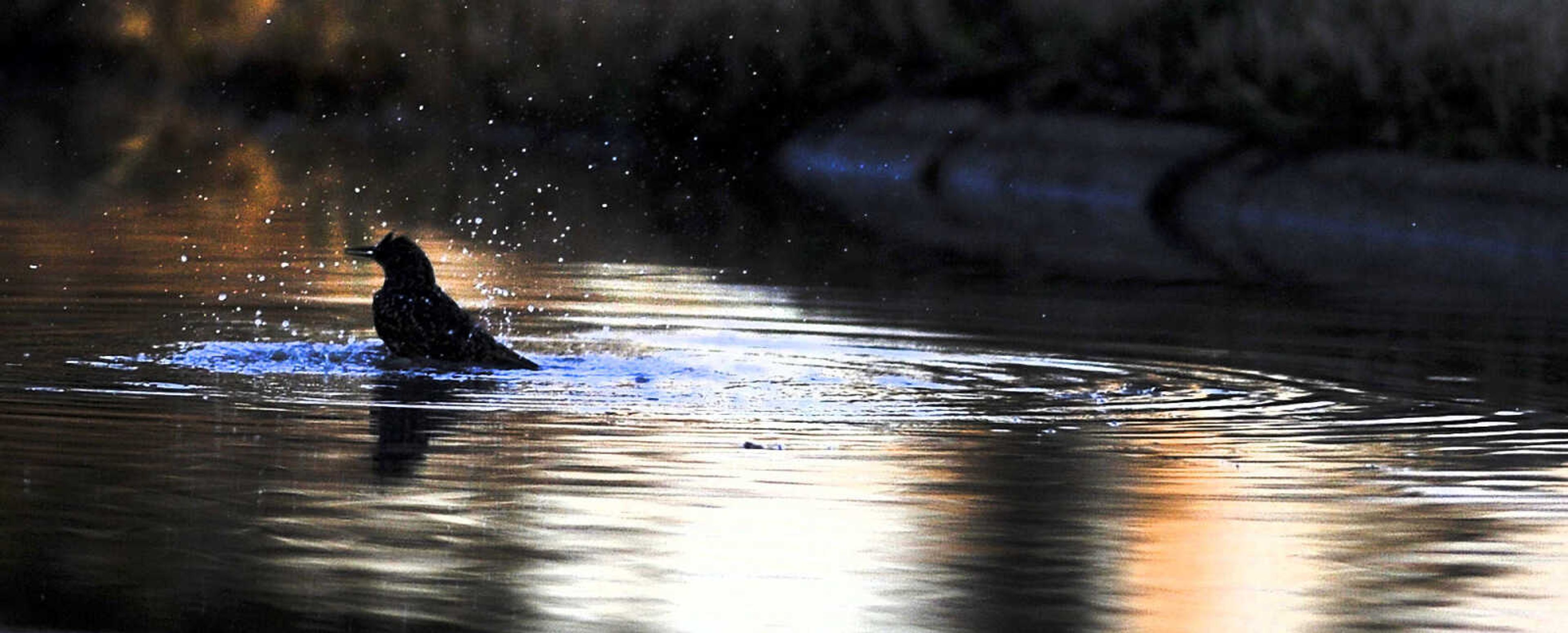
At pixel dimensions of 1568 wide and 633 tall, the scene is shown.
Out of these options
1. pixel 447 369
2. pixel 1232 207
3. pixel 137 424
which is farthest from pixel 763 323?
pixel 1232 207

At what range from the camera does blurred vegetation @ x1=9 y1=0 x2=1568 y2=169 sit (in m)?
21.1

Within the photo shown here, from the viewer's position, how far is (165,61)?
117ft

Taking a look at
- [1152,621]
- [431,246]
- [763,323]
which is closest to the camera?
[1152,621]

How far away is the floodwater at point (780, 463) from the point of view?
6605 millimetres

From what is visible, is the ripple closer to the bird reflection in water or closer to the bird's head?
the bird reflection in water

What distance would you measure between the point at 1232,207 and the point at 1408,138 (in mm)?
Result: 1203

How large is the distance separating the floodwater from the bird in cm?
16

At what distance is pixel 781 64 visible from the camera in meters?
27.8

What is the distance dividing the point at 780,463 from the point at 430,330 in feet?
9.47

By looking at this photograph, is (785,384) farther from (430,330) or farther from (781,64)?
(781,64)

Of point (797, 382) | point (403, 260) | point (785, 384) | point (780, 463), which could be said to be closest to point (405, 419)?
point (780, 463)

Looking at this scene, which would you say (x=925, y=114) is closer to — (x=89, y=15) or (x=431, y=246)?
(x=431, y=246)

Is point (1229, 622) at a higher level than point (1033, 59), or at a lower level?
lower

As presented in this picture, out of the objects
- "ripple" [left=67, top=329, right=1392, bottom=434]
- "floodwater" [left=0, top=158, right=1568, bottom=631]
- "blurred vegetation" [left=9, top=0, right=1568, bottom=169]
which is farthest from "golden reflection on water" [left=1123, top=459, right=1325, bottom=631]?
"blurred vegetation" [left=9, top=0, right=1568, bottom=169]
